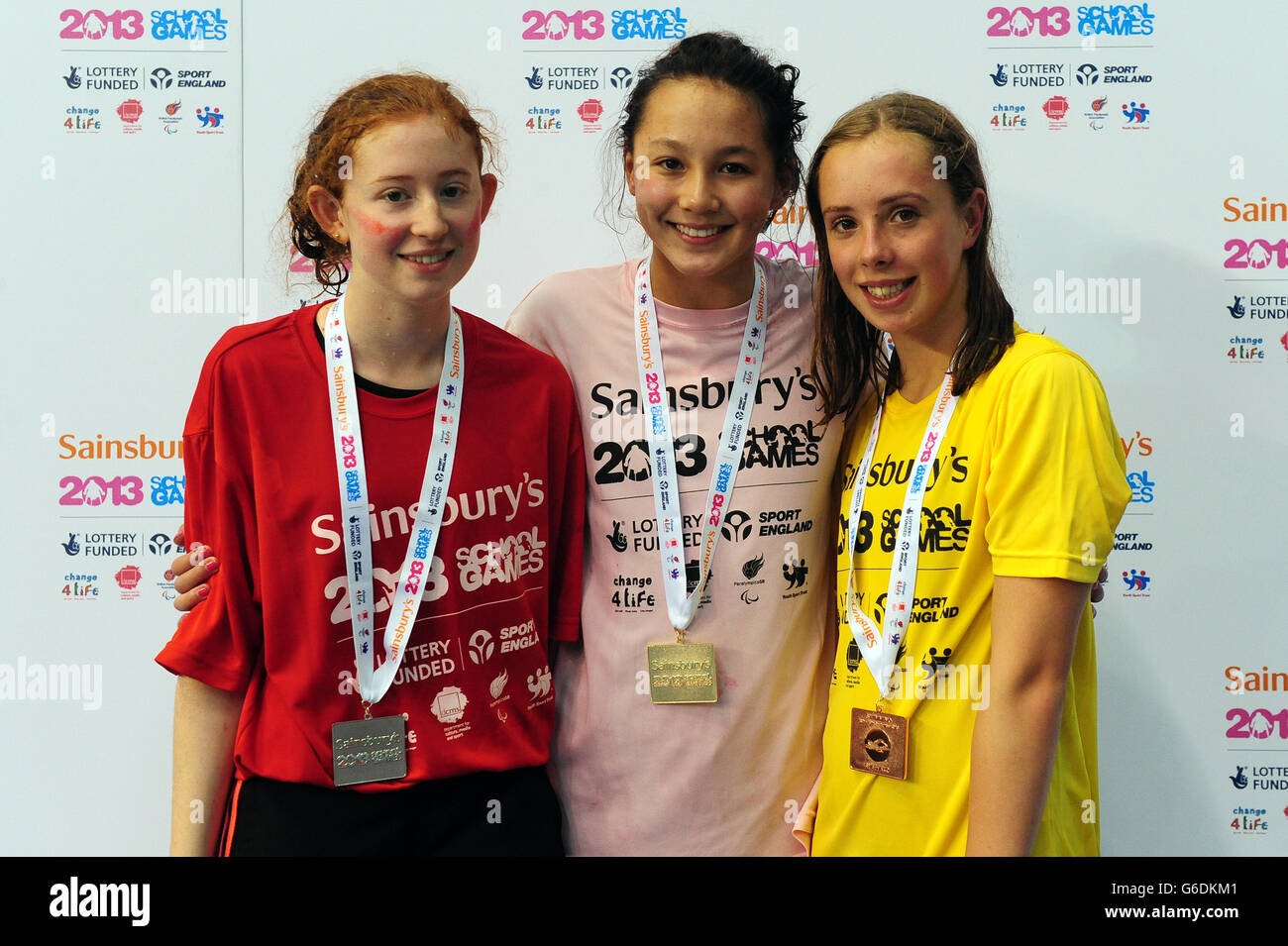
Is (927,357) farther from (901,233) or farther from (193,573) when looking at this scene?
(193,573)

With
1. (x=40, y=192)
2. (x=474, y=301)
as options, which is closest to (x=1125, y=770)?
(x=474, y=301)

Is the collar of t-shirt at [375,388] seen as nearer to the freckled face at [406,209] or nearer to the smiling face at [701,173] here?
the freckled face at [406,209]

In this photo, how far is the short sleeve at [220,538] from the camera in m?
1.89

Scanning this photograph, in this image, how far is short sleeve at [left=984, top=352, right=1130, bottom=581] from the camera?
5.68ft

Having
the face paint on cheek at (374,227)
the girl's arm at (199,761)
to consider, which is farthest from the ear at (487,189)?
the girl's arm at (199,761)

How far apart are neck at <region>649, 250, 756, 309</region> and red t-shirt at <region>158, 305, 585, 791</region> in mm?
378

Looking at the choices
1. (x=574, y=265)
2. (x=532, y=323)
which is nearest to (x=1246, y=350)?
(x=574, y=265)

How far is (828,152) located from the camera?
2047 millimetres

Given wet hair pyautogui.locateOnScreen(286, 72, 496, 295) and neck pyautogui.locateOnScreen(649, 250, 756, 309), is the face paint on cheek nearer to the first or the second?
wet hair pyautogui.locateOnScreen(286, 72, 496, 295)

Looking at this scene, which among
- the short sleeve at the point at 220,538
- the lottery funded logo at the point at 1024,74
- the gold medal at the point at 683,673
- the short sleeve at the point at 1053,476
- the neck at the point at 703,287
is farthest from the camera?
the lottery funded logo at the point at 1024,74

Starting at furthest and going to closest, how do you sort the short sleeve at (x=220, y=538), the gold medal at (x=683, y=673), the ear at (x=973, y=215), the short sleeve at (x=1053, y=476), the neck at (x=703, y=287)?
the neck at (x=703, y=287) → the gold medal at (x=683, y=673) → the ear at (x=973, y=215) → the short sleeve at (x=220, y=538) → the short sleeve at (x=1053, y=476)

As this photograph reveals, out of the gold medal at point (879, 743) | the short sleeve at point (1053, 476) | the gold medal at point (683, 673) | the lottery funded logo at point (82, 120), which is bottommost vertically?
the gold medal at point (879, 743)

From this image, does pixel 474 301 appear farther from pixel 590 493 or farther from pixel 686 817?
pixel 686 817

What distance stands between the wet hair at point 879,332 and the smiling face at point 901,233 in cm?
2
